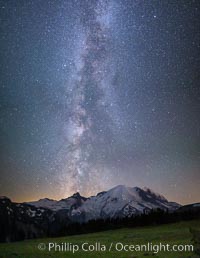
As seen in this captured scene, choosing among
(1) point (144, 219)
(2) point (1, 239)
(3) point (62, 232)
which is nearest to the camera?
(1) point (144, 219)

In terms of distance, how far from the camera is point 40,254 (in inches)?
1000

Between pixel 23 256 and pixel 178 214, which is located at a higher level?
pixel 178 214

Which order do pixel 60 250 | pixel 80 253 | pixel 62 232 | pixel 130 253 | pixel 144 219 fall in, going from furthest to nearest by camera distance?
1. pixel 62 232
2. pixel 144 219
3. pixel 60 250
4. pixel 80 253
5. pixel 130 253

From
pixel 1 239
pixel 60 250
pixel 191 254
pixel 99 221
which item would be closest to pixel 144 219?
pixel 99 221

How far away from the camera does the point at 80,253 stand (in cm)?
2502

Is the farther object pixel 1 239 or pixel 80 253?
pixel 1 239

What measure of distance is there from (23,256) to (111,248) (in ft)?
23.2

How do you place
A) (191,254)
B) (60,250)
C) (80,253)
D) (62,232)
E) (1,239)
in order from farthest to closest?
1. (1,239)
2. (62,232)
3. (60,250)
4. (80,253)
5. (191,254)

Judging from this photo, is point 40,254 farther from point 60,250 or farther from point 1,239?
point 1,239

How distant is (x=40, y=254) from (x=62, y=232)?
1830 inches

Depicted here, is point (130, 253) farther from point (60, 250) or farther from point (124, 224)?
point (124, 224)

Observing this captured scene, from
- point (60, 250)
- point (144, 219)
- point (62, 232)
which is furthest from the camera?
point (62, 232)

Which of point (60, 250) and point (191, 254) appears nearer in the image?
point (191, 254)

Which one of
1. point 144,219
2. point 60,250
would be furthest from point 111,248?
point 144,219
